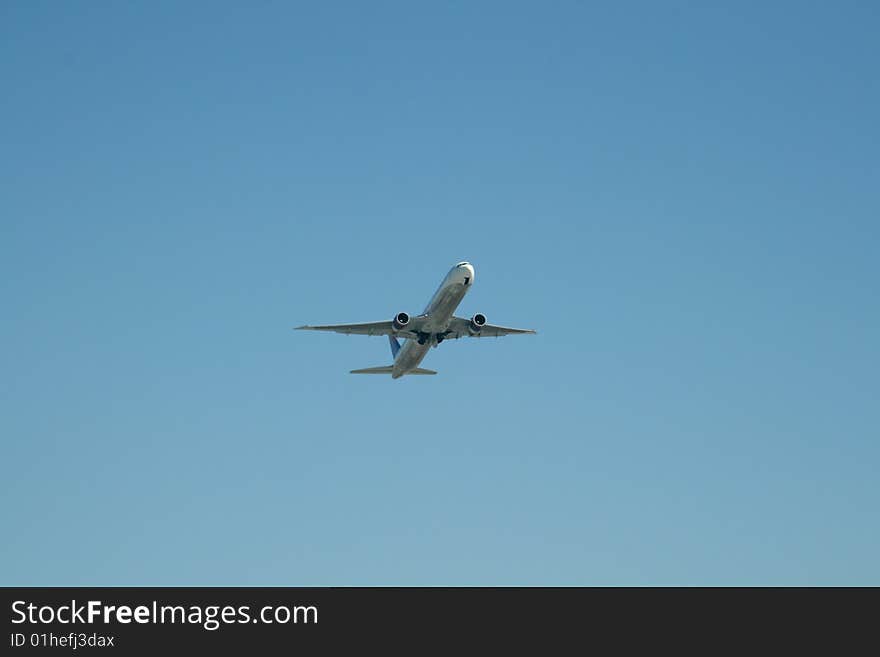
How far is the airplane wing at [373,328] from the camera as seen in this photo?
112 meters

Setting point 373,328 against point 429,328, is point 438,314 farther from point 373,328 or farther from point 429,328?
point 373,328

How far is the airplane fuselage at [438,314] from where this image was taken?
104500 mm

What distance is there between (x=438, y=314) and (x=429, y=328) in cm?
256

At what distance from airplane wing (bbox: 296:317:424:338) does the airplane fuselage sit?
0.62m

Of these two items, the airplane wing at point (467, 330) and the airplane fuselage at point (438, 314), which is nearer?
the airplane fuselage at point (438, 314)

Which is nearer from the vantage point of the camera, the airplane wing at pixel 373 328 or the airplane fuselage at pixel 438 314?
the airplane fuselage at pixel 438 314

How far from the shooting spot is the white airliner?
10775cm

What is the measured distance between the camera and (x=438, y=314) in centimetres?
10956
